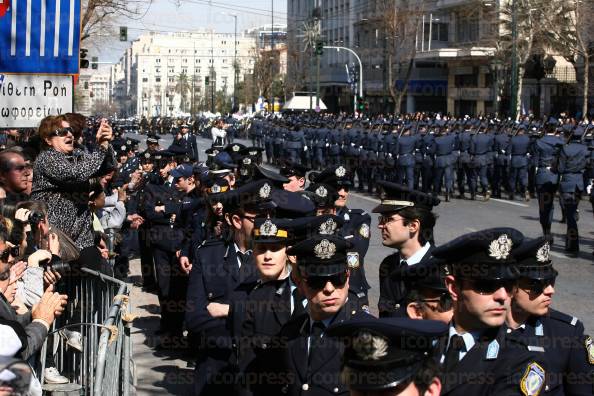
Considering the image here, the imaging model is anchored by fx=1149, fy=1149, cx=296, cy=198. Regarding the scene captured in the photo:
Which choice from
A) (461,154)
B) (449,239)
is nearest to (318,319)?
(449,239)

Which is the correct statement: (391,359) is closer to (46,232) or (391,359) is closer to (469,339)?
(469,339)

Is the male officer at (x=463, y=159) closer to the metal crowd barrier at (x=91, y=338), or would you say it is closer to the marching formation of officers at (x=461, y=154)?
the marching formation of officers at (x=461, y=154)

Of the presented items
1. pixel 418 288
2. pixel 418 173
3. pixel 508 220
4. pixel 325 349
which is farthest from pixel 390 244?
pixel 418 173

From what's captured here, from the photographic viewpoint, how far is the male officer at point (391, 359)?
3.23m

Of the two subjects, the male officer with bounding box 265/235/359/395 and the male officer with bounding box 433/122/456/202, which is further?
the male officer with bounding box 433/122/456/202

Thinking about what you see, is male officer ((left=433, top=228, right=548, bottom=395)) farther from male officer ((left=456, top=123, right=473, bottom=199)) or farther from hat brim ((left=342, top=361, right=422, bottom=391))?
male officer ((left=456, top=123, right=473, bottom=199))

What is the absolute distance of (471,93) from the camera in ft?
208

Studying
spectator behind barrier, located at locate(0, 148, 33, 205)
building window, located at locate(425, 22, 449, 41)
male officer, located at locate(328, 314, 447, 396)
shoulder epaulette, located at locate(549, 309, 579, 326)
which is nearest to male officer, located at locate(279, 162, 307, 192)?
spectator behind barrier, located at locate(0, 148, 33, 205)

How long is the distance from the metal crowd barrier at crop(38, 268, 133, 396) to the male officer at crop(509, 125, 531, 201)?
20.6 metres

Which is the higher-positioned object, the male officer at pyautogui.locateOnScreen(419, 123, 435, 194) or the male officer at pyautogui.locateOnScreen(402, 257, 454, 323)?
the male officer at pyautogui.locateOnScreen(402, 257, 454, 323)

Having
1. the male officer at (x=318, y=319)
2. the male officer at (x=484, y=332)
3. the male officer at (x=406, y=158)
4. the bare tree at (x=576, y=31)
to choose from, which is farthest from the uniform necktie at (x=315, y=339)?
the bare tree at (x=576, y=31)

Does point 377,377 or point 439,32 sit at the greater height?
point 439,32

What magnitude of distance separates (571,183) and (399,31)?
48.4 meters

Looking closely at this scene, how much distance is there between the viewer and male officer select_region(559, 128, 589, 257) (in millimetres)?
17703
